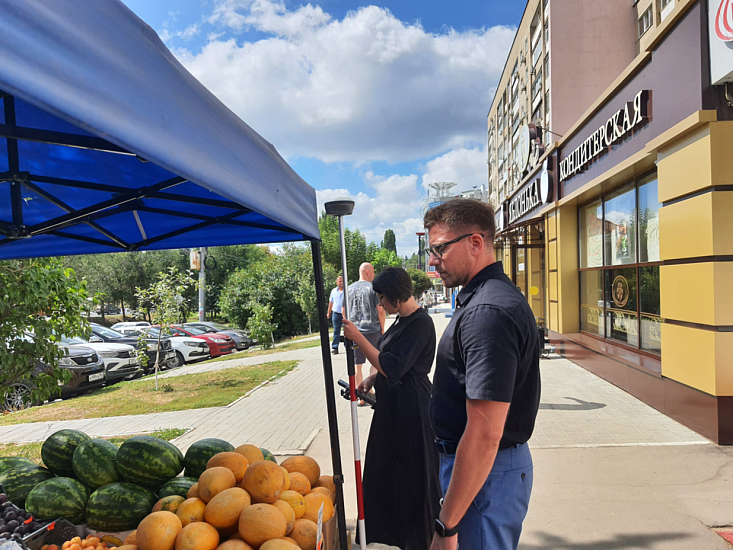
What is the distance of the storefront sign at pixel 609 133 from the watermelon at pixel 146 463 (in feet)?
24.7

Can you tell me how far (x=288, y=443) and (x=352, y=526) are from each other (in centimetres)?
225

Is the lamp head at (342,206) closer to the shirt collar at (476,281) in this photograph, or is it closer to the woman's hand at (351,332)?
the woman's hand at (351,332)

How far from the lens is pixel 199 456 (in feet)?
9.01

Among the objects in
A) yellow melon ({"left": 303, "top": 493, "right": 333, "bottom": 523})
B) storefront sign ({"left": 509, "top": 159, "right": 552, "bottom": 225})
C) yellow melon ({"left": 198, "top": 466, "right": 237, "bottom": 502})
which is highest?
storefront sign ({"left": 509, "top": 159, "right": 552, "bottom": 225})

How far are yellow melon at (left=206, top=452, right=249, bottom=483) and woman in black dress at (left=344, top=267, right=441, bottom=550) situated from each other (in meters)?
0.91

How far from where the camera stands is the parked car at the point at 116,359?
1184 centimetres

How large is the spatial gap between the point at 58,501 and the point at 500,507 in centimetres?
224

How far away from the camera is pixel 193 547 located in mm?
1869

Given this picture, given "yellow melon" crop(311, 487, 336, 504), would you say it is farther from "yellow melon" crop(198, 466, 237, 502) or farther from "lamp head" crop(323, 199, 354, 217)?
"lamp head" crop(323, 199, 354, 217)

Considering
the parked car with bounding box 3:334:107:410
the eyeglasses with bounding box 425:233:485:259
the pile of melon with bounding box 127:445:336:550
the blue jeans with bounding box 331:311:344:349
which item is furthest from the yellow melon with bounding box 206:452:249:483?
the parked car with bounding box 3:334:107:410

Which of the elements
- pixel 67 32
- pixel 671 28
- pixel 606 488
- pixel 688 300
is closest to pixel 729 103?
pixel 671 28

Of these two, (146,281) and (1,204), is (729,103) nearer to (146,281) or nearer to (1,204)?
(1,204)

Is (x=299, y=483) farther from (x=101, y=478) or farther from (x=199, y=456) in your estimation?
(x=101, y=478)

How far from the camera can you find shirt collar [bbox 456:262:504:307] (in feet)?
6.10
